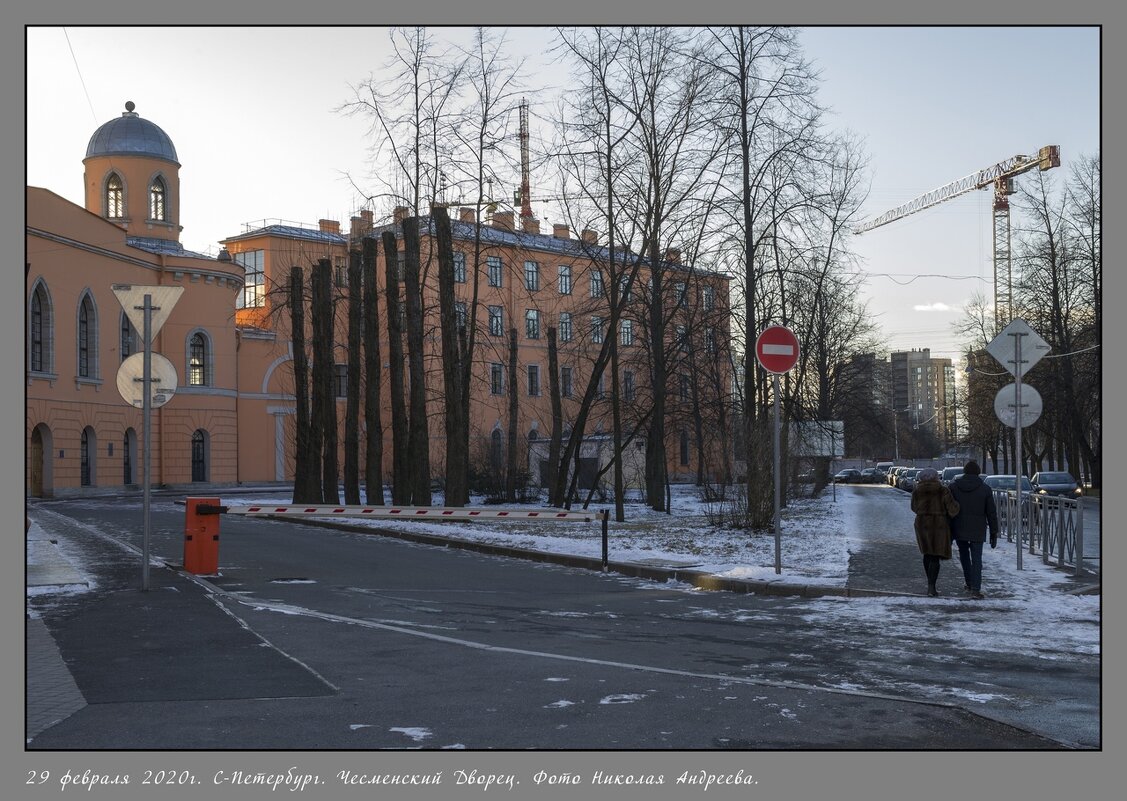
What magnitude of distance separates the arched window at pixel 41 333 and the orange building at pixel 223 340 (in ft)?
0.23

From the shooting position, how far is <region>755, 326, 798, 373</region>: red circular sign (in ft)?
54.1

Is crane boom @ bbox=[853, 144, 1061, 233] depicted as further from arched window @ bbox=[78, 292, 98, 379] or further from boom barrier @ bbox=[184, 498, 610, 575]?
boom barrier @ bbox=[184, 498, 610, 575]

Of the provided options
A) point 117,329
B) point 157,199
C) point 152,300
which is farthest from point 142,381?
point 157,199

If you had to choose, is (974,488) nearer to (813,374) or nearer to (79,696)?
(79,696)

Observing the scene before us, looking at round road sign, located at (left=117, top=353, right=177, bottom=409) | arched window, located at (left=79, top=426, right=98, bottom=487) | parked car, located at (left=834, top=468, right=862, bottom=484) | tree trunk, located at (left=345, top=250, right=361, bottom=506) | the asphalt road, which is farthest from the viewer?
parked car, located at (left=834, top=468, right=862, bottom=484)

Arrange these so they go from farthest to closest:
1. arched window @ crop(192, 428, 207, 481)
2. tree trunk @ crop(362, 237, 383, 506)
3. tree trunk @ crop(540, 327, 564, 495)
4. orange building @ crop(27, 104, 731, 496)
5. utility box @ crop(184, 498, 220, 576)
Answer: arched window @ crop(192, 428, 207, 481)
tree trunk @ crop(540, 327, 564, 495)
orange building @ crop(27, 104, 731, 496)
tree trunk @ crop(362, 237, 383, 506)
utility box @ crop(184, 498, 220, 576)

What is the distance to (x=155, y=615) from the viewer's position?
12.5m

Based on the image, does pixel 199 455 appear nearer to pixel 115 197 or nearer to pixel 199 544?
pixel 115 197

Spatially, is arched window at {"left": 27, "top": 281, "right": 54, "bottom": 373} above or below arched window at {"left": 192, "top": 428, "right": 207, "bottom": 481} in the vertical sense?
above

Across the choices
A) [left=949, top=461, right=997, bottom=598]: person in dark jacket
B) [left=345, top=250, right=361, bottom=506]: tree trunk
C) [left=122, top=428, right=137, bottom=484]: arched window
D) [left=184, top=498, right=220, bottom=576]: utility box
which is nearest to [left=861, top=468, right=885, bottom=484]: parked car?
[left=122, top=428, right=137, bottom=484]: arched window

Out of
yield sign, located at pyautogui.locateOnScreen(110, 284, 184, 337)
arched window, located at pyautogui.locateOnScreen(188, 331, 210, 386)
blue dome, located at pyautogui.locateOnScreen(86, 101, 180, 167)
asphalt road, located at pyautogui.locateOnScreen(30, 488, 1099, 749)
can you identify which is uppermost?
blue dome, located at pyautogui.locateOnScreen(86, 101, 180, 167)

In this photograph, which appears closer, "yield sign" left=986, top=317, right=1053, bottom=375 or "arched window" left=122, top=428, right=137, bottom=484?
"yield sign" left=986, top=317, right=1053, bottom=375

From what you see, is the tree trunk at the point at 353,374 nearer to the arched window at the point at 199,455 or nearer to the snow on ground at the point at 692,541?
the snow on ground at the point at 692,541

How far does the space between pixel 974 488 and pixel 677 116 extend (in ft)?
64.9
